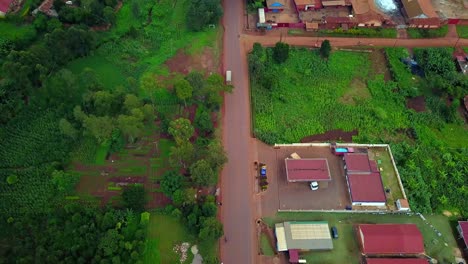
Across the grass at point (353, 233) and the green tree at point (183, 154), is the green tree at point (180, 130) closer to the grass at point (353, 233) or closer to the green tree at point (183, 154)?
the green tree at point (183, 154)

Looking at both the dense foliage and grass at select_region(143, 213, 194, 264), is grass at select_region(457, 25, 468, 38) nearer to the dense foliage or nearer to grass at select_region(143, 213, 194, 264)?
grass at select_region(143, 213, 194, 264)

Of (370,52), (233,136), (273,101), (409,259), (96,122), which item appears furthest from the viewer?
(370,52)

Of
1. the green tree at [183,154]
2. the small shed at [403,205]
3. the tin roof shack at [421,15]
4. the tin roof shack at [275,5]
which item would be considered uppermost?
the tin roof shack at [275,5]

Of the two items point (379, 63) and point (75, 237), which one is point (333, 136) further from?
point (75, 237)

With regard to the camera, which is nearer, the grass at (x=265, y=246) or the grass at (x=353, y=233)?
the grass at (x=265, y=246)

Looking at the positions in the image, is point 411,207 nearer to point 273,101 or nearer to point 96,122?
point 273,101

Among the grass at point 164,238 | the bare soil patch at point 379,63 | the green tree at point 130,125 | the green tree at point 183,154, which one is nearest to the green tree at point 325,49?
the bare soil patch at point 379,63

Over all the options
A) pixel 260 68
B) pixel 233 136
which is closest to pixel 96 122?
pixel 233 136
